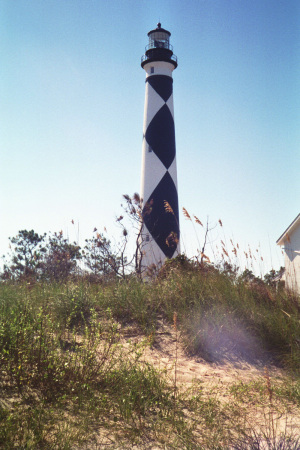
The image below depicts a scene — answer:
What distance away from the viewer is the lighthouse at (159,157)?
1422 centimetres

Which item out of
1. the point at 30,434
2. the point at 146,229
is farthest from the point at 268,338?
the point at 146,229

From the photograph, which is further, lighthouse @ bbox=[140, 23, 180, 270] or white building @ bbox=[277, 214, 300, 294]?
lighthouse @ bbox=[140, 23, 180, 270]

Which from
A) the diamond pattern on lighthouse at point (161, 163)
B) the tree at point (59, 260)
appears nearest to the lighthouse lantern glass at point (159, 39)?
the diamond pattern on lighthouse at point (161, 163)

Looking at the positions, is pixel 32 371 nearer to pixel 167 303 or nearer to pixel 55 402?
pixel 55 402

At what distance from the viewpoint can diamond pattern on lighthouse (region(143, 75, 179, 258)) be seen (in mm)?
14305

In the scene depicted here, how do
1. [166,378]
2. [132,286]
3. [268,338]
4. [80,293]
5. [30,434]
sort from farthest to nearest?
[132,286]
[80,293]
[268,338]
[166,378]
[30,434]

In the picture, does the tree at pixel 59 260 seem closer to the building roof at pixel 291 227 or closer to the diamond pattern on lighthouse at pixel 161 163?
the diamond pattern on lighthouse at pixel 161 163

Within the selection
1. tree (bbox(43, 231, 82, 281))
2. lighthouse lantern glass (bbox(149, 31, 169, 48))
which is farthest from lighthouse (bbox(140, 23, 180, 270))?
tree (bbox(43, 231, 82, 281))

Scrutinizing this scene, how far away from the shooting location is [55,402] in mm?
3053

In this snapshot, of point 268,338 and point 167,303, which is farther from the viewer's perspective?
point 167,303

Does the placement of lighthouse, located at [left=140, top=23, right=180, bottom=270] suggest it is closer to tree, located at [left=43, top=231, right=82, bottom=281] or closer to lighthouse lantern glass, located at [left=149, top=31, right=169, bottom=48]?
lighthouse lantern glass, located at [left=149, top=31, right=169, bottom=48]

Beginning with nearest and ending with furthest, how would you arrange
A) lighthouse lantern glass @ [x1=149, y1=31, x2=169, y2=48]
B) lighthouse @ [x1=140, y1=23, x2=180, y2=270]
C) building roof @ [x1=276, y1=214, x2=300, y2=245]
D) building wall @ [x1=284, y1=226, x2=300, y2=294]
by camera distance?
building roof @ [x1=276, y1=214, x2=300, y2=245] < building wall @ [x1=284, y1=226, x2=300, y2=294] < lighthouse @ [x1=140, y1=23, x2=180, y2=270] < lighthouse lantern glass @ [x1=149, y1=31, x2=169, y2=48]

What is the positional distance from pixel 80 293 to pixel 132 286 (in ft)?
3.02

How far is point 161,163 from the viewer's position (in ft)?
48.2
